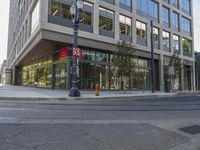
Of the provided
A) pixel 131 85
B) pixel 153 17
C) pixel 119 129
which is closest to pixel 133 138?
pixel 119 129

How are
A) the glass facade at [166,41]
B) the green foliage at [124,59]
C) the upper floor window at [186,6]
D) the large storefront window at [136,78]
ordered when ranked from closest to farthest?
the green foliage at [124,59], the large storefront window at [136,78], the glass facade at [166,41], the upper floor window at [186,6]

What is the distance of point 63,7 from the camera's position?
25.2 meters

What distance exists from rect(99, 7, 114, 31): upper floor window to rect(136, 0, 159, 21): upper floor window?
7.01 meters

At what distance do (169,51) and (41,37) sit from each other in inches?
1047

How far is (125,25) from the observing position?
1251 inches

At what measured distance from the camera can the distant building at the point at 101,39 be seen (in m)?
24.6

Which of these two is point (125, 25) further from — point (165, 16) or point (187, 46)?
point (187, 46)

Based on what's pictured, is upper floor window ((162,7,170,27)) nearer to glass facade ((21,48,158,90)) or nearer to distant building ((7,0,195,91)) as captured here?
distant building ((7,0,195,91))

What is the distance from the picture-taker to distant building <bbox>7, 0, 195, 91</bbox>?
24.6m

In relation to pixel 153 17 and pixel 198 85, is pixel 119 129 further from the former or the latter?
pixel 198 85

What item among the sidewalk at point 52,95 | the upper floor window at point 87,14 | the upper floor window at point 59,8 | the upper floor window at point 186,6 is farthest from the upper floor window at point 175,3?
the sidewalk at point 52,95

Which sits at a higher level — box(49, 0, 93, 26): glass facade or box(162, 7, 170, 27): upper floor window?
box(162, 7, 170, 27): upper floor window

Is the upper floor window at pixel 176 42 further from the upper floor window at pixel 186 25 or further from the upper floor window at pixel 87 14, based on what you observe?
the upper floor window at pixel 87 14

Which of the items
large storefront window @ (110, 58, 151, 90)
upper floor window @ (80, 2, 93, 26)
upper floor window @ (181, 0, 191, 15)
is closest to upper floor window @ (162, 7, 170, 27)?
upper floor window @ (181, 0, 191, 15)
